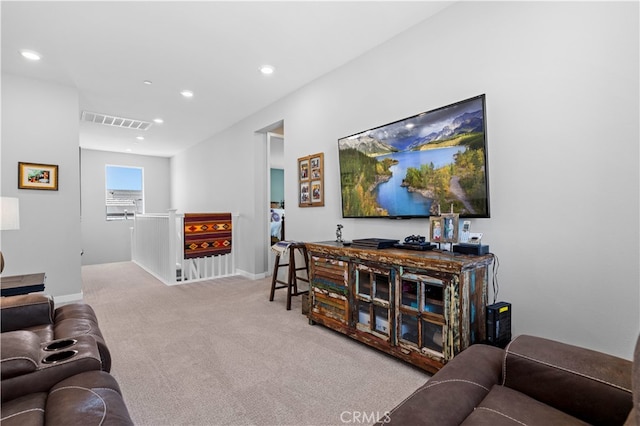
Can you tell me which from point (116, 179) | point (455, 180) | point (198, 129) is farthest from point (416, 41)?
point (116, 179)

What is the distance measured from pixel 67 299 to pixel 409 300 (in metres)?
4.26

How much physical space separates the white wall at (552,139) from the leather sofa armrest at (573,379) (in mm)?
842

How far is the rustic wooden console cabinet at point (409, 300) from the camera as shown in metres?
1.83

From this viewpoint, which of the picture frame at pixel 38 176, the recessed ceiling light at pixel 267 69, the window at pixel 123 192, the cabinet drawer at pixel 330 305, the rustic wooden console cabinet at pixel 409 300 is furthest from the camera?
the window at pixel 123 192

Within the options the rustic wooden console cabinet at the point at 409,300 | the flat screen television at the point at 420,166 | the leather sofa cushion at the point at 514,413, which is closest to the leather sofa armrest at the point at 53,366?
the leather sofa cushion at the point at 514,413

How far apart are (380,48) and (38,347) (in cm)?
326

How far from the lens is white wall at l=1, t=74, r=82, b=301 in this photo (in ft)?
11.6

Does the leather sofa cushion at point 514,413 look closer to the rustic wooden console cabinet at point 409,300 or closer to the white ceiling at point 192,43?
the rustic wooden console cabinet at point 409,300

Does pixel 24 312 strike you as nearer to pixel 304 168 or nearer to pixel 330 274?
pixel 330 274

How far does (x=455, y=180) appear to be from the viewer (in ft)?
7.40

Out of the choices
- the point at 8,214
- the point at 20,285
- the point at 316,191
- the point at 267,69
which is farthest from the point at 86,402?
the point at 267,69

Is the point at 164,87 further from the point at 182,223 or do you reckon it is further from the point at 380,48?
the point at 380,48

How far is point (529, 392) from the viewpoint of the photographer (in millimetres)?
1104

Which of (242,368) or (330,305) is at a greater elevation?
(330,305)
